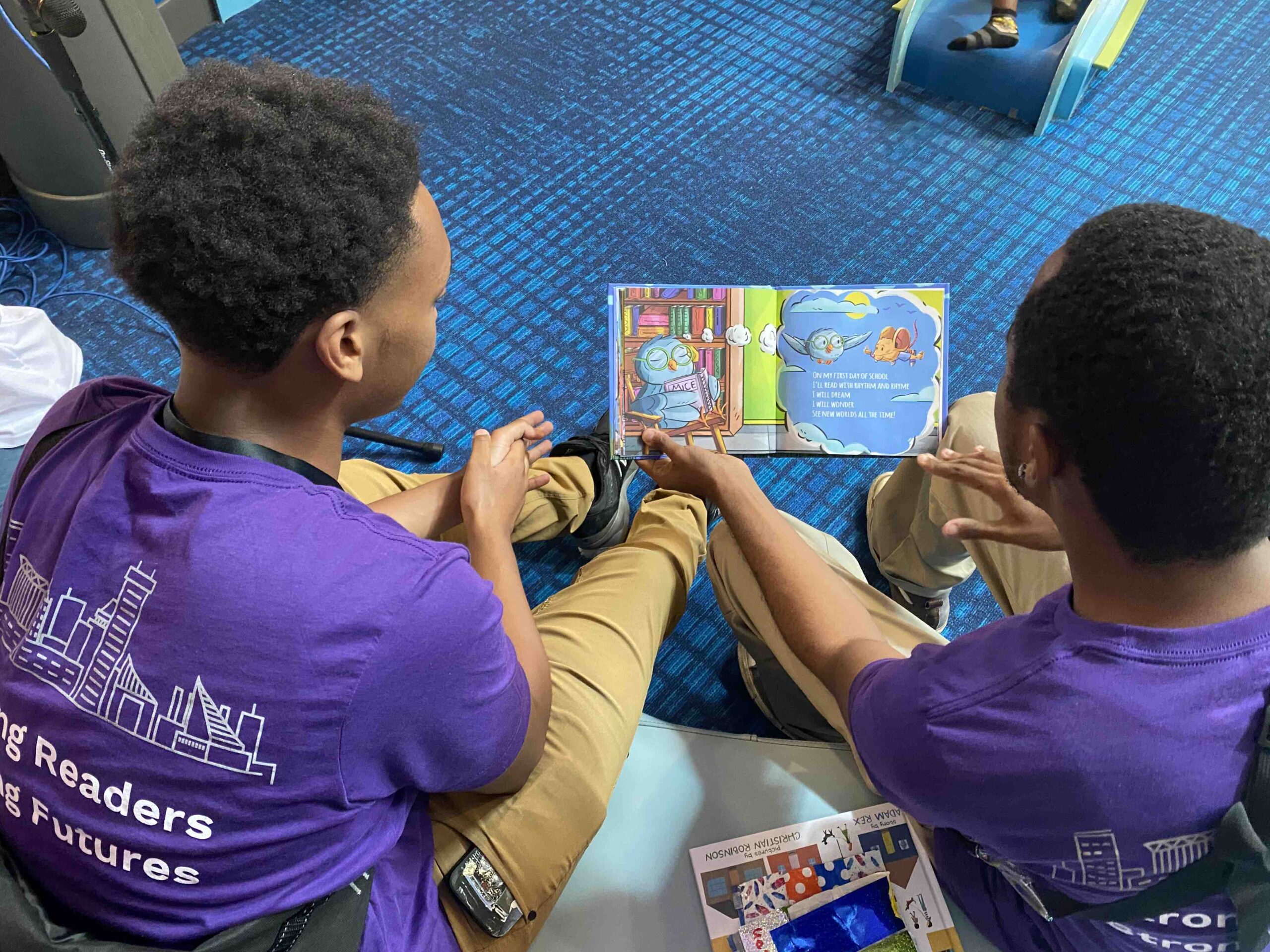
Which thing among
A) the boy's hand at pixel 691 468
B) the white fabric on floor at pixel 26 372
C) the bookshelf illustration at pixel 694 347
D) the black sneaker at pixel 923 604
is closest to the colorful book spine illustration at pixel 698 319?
the bookshelf illustration at pixel 694 347

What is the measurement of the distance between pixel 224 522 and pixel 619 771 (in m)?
0.55

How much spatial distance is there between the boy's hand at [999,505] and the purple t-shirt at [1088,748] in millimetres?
275

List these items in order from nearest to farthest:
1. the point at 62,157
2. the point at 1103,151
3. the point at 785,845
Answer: the point at 785,845, the point at 62,157, the point at 1103,151

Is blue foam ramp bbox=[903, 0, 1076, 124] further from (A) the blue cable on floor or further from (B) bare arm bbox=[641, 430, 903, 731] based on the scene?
(A) the blue cable on floor

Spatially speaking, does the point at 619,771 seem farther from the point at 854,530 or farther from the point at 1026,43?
the point at 1026,43

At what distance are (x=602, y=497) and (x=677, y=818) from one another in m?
0.62

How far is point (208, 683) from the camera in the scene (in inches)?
24.7

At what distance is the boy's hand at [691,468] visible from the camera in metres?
1.18

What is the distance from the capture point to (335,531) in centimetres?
69

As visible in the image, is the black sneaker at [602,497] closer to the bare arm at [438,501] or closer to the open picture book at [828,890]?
the bare arm at [438,501]

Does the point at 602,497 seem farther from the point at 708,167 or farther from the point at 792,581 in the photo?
the point at 708,167

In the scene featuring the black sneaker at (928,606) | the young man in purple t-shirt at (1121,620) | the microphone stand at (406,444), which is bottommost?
the black sneaker at (928,606)

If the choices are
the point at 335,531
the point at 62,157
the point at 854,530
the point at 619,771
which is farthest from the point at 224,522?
the point at 62,157

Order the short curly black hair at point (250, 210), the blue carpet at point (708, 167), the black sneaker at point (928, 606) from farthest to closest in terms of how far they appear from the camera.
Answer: the blue carpet at point (708, 167) < the black sneaker at point (928, 606) < the short curly black hair at point (250, 210)
